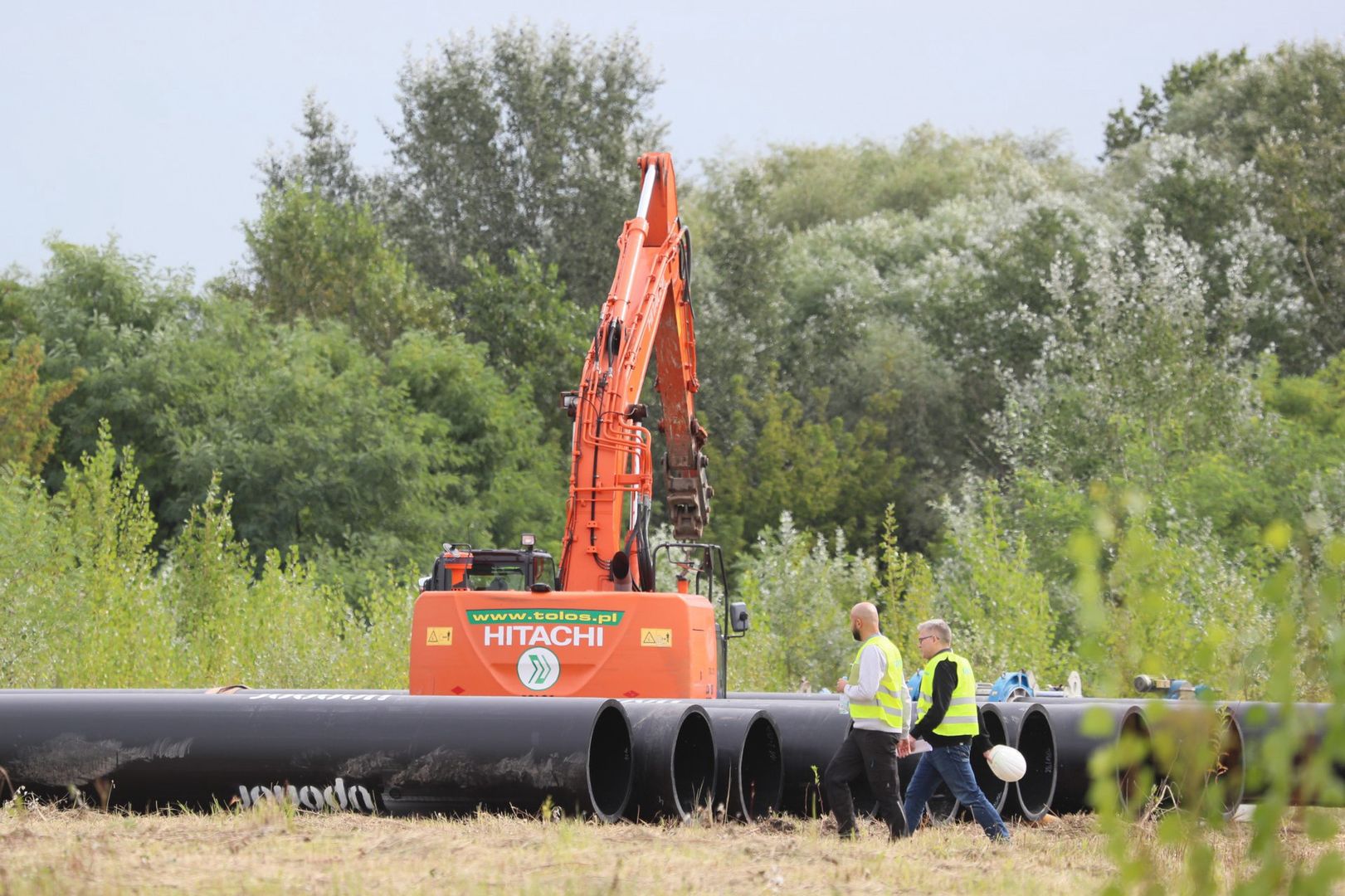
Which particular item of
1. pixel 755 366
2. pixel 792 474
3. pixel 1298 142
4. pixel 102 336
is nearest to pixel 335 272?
pixel 102 336

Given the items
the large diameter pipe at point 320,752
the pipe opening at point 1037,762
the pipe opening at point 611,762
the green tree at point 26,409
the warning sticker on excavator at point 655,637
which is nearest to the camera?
the large diameter pipe at point 320,752

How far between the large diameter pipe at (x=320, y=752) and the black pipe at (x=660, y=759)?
0.12m

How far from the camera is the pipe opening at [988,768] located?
1313 centimetres

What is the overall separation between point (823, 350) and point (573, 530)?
36.6 m

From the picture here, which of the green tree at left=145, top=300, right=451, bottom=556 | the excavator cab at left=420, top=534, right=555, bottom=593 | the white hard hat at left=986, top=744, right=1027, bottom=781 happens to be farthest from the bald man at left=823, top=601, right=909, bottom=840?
the green tree at left=145, top=300, right=451, bottom=556

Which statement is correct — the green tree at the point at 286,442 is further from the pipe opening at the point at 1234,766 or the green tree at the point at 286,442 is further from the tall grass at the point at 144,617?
the pipe opening at the point at 1234,766

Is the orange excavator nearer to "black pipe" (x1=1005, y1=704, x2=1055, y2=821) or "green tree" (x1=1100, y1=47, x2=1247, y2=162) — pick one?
"black pipe" (x1=1005, y1=704, x2=1055, y2=821)

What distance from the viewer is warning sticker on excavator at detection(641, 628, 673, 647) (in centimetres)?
1337

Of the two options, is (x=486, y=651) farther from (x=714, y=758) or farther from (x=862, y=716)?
(x=862, y=716)

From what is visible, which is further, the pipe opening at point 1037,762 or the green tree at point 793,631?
the green tree at point 793,631

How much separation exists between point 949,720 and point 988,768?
2.87 meters

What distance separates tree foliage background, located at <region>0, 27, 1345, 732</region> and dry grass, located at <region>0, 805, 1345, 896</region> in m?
15.2

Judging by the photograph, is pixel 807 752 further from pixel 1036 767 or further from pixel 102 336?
pixel 102 336

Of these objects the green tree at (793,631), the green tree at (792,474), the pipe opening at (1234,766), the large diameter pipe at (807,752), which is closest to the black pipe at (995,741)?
the large diameter pipe at (807,752)
